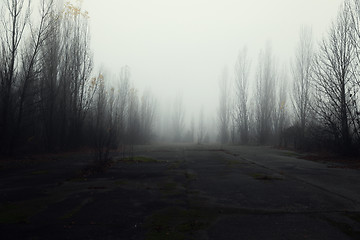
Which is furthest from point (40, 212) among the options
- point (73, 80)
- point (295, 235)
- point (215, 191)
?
point (73, 80)

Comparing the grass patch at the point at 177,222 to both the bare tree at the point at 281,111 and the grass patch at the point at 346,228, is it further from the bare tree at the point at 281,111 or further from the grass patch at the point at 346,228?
the bare tree at the point at 281,111

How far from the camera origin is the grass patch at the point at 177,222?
254 centimetres

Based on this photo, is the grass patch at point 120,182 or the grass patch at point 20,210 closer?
the grass patch at point 20,210

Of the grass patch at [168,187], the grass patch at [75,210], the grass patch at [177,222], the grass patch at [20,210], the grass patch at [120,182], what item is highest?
the grass patch at [168,187]

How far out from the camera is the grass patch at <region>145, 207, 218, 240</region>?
2.54 meters

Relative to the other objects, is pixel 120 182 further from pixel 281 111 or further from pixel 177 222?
pixel 281 111

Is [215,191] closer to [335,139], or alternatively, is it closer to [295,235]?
[295,235]

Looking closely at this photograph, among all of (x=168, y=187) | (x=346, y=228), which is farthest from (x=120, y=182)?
(x=346, y=228)

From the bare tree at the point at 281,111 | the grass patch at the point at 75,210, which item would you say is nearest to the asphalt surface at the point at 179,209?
the grass patch at the point at 75,210

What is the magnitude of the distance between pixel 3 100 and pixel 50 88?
421 centimetres

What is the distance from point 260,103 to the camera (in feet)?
106

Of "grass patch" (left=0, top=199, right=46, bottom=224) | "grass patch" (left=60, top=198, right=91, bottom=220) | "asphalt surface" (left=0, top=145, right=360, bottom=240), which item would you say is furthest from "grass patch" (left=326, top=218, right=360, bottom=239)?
"grass patch" (left=0, top=199, right=46, bottom=224)

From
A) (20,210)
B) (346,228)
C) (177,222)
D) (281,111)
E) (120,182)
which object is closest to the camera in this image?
(346,228)

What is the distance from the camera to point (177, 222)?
9.52 ft
